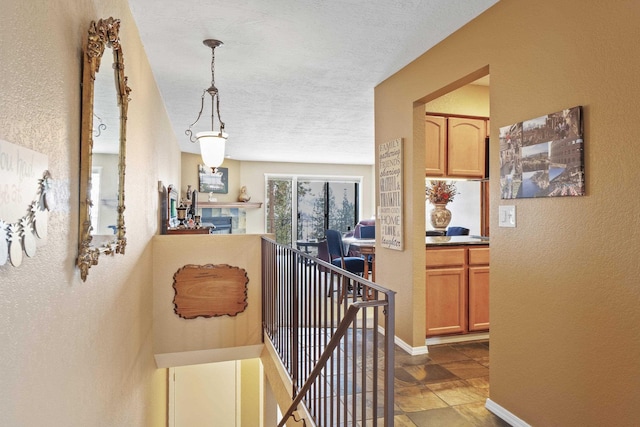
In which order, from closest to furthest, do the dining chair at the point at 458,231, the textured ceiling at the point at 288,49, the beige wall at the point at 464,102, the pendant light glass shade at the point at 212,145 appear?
the textured ceiling at the point at 288,49
the pendant light glass shade at the point at 212,145
the beige wall at the point at 464,102
the dining chair at the point at 458,231

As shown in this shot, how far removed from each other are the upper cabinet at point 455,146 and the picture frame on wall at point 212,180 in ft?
19.9

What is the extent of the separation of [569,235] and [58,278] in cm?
212

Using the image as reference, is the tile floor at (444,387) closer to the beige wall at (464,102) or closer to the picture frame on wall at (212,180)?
the beige wall at (464,102)

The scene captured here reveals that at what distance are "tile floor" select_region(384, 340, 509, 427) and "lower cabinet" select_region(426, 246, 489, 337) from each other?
18 centimetres

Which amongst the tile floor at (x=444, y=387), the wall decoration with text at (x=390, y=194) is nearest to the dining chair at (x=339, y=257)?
the wall decoration with text at (x=390, y=194)

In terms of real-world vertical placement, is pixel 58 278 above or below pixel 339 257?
above

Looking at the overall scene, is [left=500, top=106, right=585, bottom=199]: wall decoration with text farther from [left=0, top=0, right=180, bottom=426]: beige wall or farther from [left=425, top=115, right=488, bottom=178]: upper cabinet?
[left=0, top=0, right=180, bottom=426]: beige wall

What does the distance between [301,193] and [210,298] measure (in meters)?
5.90

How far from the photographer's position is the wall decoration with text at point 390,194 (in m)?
3.50

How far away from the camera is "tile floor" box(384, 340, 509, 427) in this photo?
228cm

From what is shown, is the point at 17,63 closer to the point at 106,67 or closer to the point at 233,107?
the point at 106,67

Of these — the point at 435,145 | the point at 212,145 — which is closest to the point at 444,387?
the point at 435,145

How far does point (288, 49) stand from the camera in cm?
311

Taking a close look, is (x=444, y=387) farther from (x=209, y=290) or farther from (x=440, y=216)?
(x=209, y=290)
